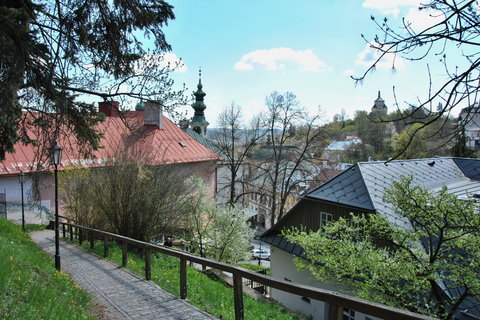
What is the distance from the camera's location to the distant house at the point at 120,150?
8.23 metres

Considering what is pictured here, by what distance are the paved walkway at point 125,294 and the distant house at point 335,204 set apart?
22.1ft

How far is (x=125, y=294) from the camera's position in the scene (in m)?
6.52

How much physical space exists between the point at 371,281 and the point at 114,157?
983 cm

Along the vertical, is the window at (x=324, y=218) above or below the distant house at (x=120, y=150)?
below

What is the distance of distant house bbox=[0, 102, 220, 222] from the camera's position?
823cm

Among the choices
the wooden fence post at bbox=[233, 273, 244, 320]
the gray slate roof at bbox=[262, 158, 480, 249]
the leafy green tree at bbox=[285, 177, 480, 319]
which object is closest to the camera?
the wooden fence post at bbox=[233, 273, 244, 320]

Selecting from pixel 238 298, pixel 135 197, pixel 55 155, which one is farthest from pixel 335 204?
pixel 55 155

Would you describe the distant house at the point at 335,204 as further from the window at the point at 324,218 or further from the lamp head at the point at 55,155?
the lamp head at the point at 55,155

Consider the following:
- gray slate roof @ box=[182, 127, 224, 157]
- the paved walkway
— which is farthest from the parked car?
the paved walkway

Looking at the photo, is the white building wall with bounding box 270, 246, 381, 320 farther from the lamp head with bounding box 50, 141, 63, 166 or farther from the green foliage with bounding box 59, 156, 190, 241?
the lamp head with bounding box 50, 141, 63, 166

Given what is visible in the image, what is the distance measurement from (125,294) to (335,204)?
961 centimetres

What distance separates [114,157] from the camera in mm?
13320

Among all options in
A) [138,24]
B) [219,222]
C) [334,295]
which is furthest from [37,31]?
[219,222]

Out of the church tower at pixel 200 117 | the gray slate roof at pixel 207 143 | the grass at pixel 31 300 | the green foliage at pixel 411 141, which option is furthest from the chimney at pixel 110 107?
the church tower at pixel 200 117
